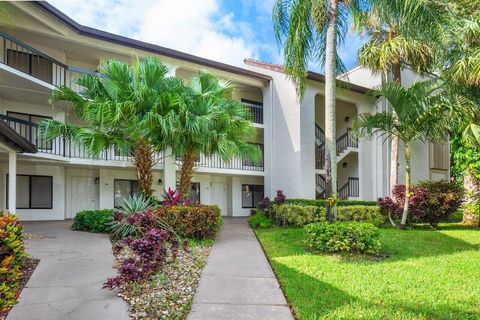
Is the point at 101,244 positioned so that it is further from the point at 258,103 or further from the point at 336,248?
the point at 258,103

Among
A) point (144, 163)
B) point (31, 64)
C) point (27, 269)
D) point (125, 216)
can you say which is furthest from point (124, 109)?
point (31, 64)

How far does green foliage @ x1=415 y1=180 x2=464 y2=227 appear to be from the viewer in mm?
15266

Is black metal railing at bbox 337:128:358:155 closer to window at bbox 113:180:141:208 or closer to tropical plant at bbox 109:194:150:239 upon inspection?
window at bbox 113:180:141:208

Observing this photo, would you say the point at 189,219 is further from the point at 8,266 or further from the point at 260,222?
the point at 8,266

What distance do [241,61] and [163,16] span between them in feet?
31.9

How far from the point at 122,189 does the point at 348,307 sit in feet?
51.5

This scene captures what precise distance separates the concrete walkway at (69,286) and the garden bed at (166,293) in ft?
0.74

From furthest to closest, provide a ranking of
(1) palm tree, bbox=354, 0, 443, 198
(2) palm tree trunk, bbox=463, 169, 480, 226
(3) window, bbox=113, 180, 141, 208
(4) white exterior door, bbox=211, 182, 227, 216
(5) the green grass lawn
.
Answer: (4) white exterior door, bbox=211, 182, 227, 216 → (3) window, bbox=113, 180, 141, 208 → (1) palm tree, bbox=354, 0, 443, 198 → (2) palm tree trunk, bbox=463, 169, 480, 226 → (5) the green grass lawn

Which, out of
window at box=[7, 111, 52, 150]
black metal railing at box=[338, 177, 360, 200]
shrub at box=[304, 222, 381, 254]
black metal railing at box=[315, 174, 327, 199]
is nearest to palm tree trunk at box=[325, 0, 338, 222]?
shrub at box=[304, 222, 381, 254]

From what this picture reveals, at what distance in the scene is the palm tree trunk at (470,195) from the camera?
1584 cm

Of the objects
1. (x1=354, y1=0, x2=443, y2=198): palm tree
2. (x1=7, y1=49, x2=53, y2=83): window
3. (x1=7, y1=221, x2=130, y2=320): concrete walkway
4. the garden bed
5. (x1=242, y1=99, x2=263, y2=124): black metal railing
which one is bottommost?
the garden bed

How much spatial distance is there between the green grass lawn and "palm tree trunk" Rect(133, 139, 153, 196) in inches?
190

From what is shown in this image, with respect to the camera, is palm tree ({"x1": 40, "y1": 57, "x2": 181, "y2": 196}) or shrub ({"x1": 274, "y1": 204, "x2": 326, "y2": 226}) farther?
shrub ({"x1": 274, "y1": 204, "x2": 326, "y2": 226})

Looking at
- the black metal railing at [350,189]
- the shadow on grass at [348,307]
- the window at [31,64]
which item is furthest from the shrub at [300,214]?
the window at [31,64]
